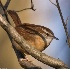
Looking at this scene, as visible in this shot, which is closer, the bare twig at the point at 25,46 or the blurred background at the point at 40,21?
the bare twig at the point at 25,46

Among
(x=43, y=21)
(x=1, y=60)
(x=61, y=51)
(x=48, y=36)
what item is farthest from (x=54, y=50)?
(x=48, y=36)

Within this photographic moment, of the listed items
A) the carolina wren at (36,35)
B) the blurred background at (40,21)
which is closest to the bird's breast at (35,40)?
the carolina wren at (36,35)

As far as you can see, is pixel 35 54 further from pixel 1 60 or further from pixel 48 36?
pixel 1 60

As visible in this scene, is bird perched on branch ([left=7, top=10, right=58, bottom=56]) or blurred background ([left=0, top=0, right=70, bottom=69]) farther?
blurred background ([left=0, top=0, right=70, bottom=69])

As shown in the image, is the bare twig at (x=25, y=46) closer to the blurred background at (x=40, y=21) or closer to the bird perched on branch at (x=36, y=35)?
the bird perched on branch at (x=36, y=35)

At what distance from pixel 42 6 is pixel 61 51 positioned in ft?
0.77

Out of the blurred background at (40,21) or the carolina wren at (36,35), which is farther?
the blurred background at (40,21)

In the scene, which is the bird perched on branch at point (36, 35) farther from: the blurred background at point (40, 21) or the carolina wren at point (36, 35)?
the blurred background at point (40, 21)

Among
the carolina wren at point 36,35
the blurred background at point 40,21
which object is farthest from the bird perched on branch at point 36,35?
the blurred background at point 40,21

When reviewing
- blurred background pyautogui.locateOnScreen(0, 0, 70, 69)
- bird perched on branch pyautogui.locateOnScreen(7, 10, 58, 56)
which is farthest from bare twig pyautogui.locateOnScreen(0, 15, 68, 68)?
blurred background pyautogui.locateOnScreen(0, 0, 70, 69)

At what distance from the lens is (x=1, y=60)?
2.48ft

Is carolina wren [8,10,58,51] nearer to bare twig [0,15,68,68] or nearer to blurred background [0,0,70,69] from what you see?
bare twig [0,15,68,68]

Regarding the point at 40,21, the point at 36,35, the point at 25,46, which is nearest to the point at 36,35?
the point at 36,35

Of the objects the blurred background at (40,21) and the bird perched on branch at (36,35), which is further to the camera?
the blurred background at (40,21)
